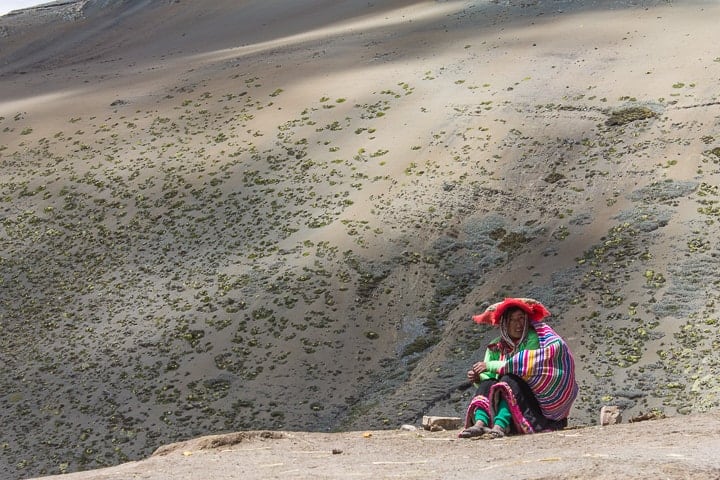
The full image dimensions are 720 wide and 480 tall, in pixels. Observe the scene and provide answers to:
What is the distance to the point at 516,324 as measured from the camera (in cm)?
884

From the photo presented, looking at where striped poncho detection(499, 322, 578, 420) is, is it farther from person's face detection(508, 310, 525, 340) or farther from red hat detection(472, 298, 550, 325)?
red hat detection(472, 298, 550, 325)

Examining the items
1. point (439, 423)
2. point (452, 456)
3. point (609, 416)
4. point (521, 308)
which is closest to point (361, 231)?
point (439, 423)

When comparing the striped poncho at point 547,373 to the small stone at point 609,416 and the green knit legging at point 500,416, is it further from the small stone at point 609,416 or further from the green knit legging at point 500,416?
the small stone at point 609,416

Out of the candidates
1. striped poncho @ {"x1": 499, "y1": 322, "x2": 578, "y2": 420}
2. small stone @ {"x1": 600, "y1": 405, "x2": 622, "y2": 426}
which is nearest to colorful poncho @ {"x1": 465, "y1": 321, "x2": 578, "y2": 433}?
striped poncho @ {"x1": 499, "y1": 322, "x2": 578, "y2": 420}

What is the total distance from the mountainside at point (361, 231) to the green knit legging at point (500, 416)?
4.07 metres

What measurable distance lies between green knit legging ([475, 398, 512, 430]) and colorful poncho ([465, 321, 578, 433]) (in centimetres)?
4

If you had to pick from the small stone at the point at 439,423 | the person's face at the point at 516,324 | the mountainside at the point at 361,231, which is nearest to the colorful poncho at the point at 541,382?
the person's face at the point at 516,324

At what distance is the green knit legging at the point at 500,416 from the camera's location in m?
8.58

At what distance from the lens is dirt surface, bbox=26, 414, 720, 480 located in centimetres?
620

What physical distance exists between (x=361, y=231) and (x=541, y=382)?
28.7 feet

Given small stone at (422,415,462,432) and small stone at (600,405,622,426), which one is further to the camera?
small stone at (422,415,462,432)

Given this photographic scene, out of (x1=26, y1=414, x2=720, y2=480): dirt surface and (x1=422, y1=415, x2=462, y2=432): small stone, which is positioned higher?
(x1=26, y1=414, x2=720, y2=480): dirt surface

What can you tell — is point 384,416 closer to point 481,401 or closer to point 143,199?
point 481,401

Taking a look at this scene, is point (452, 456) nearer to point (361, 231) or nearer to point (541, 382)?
point (541, 382)
